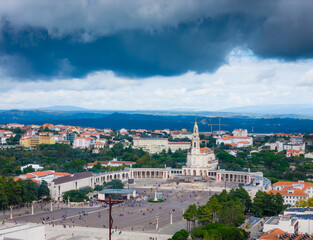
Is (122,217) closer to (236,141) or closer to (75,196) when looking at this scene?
(75,196)

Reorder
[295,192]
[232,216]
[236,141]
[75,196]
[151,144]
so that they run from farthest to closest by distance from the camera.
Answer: [236,141]
[151,144]
[75,196]
[295,192]
[232,216]

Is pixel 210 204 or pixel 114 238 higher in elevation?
pixel 210 204

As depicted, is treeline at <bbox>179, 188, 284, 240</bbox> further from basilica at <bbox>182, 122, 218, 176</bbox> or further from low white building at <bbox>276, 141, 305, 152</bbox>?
low white building at <bbox>276, 141, 305, 152</bbox>

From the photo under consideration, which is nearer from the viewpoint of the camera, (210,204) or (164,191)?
(210,204)

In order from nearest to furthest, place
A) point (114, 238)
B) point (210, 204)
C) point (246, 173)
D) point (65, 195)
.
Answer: point (114, 238) < point (210, 204) < point (65, 195) < point (246, 173)

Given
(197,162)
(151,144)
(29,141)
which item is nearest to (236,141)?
(151,144)

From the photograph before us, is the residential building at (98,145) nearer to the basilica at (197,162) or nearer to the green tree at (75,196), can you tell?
the basilica at (197,162)

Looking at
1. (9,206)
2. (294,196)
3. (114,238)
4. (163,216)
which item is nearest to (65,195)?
(9,206)

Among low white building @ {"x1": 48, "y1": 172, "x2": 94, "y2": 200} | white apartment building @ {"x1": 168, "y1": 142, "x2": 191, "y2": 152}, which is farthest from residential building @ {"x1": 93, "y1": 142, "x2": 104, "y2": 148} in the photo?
low white building @ {"x1": 48, "y1": 172, "x2": 94, "y2": 200}

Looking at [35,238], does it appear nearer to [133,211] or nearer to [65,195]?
[133,211]
